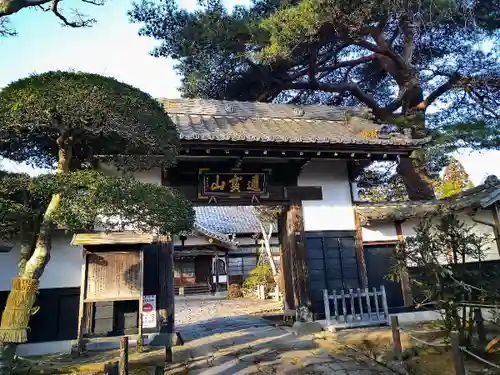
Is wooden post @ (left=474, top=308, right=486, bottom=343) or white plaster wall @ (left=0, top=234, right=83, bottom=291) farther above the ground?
white plaster wall @ (left=0, top=234, right=83, bottom=291)

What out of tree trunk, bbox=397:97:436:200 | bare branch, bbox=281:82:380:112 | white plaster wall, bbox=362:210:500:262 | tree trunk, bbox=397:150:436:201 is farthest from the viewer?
bare branch, bbox=281:82:380:112

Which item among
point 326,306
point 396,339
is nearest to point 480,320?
point 396,339

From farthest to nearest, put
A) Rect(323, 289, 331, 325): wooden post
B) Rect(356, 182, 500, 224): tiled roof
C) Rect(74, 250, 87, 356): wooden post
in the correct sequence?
Rect(356, 182, 500, 224): tiled roof, Rect(323, 289, 331, 325): wooden post, Rect(74, 250, 87, 356): wooden post

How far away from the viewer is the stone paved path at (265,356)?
5.38m

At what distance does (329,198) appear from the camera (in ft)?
30.6

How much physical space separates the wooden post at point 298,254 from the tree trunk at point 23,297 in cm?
571

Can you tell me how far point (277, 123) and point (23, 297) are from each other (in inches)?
299

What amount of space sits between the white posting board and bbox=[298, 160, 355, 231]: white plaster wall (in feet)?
13.0

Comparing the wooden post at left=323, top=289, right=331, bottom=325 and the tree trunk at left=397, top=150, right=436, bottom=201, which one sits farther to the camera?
the tree trunk at left=397, top=150, right=436, bottom=201

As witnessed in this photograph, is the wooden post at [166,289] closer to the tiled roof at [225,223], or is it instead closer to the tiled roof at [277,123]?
the tiled roof at [277,123]

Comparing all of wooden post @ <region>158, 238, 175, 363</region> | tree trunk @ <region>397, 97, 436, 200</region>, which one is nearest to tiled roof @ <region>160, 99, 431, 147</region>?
tree trunk @ <region>397, 97, 436, 200</region>

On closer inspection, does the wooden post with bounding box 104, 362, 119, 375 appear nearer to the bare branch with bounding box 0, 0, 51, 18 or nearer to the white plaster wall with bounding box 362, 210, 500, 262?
the bare branch with bounding box 0, 0, 51, 18

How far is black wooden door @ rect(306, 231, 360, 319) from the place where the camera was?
8.71 metres

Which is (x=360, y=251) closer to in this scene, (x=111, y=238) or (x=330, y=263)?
(x=330, y=263)
